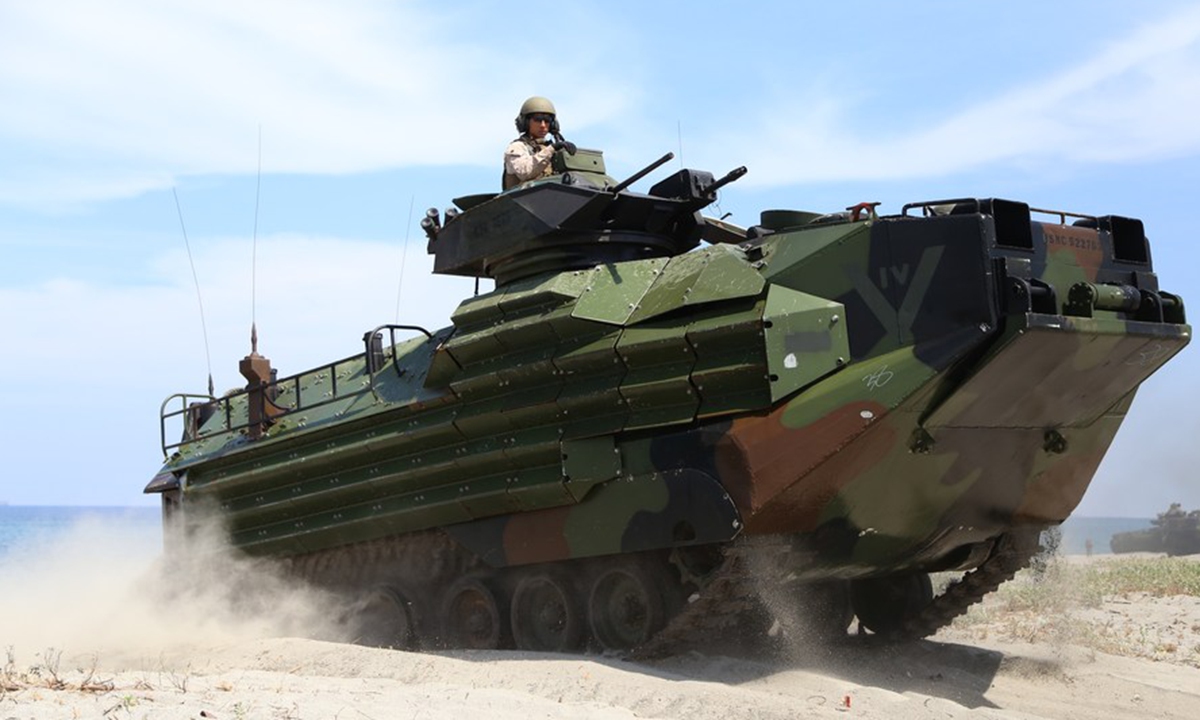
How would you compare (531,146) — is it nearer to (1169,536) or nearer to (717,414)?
(717,414)

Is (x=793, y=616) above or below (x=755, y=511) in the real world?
below

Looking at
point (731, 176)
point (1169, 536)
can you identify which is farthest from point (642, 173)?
point (1169, 536)

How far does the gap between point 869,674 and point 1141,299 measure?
12.0ft

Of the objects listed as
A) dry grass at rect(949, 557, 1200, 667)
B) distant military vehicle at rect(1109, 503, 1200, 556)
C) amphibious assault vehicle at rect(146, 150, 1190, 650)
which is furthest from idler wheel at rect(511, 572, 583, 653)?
distant military vehicle at rect(1109, 503, 1200, 556)

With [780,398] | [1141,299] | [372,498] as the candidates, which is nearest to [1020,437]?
[1141,299]

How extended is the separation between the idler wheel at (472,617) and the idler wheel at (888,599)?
346 centimetres

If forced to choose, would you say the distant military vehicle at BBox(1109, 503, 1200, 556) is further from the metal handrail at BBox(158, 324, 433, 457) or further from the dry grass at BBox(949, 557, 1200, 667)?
the metal handrail at BBox(158, 324, 433, 457)

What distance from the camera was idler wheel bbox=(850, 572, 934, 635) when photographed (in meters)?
14.0

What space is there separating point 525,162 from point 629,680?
5.61 m

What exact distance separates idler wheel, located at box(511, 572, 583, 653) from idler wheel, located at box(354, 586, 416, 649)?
1.72 meters

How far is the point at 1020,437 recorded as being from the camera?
11.6m

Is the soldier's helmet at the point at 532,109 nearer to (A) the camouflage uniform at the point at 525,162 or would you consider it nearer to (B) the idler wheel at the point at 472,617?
(A) the camouflage uniform at the point at 525,162

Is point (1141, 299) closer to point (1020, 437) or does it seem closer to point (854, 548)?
point (1020, 437)

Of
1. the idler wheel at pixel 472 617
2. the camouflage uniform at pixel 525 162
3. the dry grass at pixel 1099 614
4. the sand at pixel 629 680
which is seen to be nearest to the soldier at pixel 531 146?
the camouflage uniform at pixel 525 162
